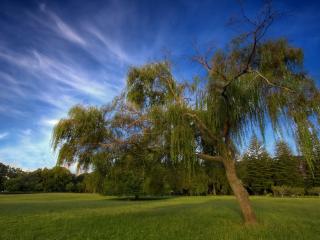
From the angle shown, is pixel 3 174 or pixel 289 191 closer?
pixel 289 191

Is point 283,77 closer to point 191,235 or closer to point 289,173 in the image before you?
point 191,235

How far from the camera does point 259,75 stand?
8.16 metres

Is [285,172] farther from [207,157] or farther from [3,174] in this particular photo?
[3,174]

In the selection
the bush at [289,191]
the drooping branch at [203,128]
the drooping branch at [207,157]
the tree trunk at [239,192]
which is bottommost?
the tree trunk at [239,192]

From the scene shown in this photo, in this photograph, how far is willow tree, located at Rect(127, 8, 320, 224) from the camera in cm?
777

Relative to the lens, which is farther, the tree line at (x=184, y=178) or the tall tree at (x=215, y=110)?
the tree line at (x=184, y=178)

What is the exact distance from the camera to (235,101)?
8484mm

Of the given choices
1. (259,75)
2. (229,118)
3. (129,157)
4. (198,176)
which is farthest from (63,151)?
(259,75)

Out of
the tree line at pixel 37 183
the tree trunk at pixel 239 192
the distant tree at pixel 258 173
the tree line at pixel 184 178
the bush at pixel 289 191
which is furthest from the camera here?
the tree line at pixel 37 183

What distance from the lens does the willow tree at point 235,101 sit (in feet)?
25.5

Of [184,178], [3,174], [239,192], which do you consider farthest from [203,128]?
[3,174]

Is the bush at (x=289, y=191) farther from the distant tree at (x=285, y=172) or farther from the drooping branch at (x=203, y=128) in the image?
the drooping branch at (x=203, y=128)

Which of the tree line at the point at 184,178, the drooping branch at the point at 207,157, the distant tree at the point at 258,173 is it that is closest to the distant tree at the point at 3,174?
the tree line at the point at 184,178

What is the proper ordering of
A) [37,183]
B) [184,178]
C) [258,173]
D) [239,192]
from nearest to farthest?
[239,192] → [184,178] → [258,173] → [37,183]
